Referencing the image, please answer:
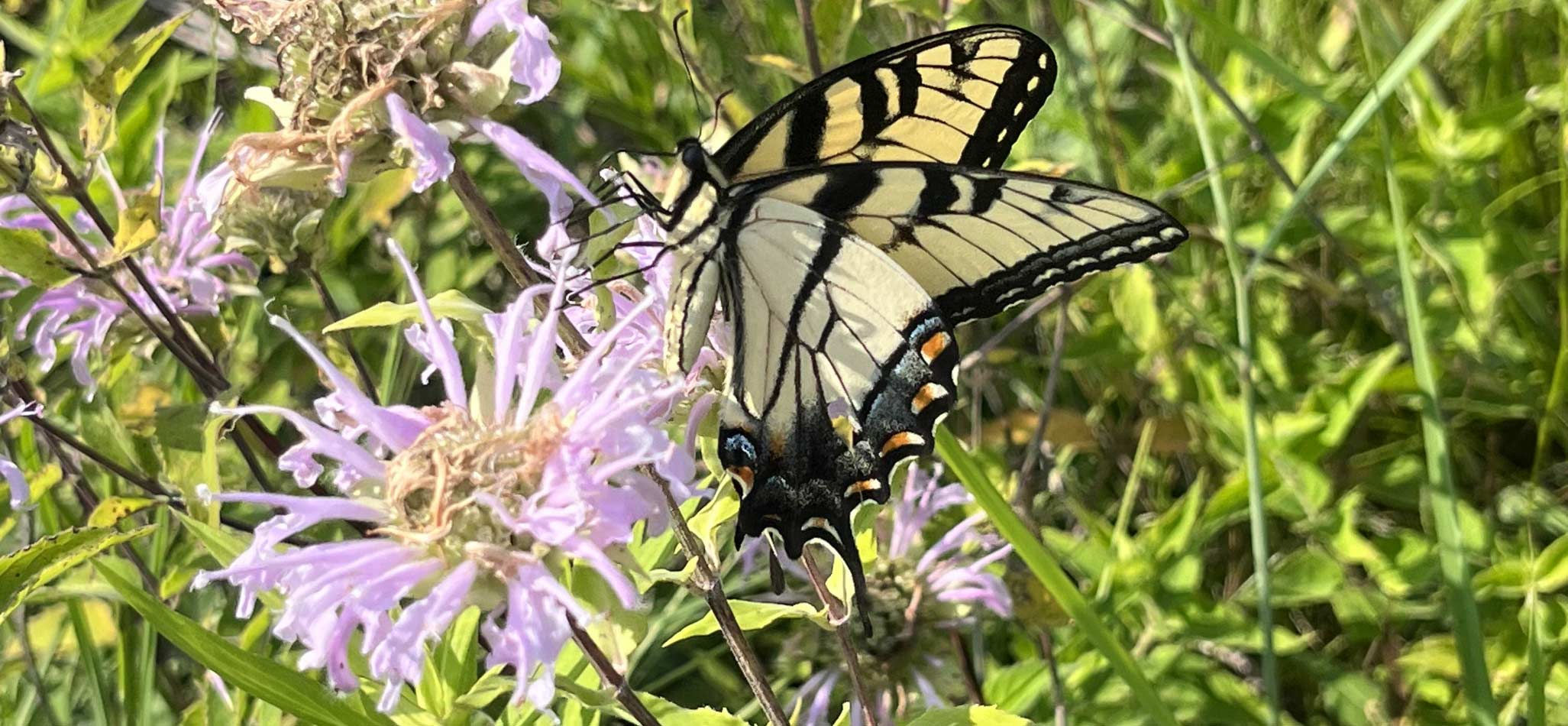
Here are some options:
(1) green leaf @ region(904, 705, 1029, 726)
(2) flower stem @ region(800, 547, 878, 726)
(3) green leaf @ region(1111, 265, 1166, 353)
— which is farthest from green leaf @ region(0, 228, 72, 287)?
(3) green leaf @ region(1111, 265, 1166, 353)

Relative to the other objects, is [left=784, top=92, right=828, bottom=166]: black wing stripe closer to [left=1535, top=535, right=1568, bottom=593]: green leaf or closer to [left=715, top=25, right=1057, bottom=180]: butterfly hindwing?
[left=715, top=25, right=1057, bottom=180]: butterfly hindwing

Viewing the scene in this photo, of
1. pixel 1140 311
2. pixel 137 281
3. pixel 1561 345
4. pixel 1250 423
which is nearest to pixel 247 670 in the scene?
pixel 137 281

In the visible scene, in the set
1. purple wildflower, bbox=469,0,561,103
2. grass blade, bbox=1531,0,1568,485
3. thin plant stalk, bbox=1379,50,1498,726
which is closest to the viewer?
purple wildflower, bbox=469,0,561,103

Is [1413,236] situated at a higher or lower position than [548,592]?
higher

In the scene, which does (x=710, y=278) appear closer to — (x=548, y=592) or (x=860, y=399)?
(x=860, y=399)

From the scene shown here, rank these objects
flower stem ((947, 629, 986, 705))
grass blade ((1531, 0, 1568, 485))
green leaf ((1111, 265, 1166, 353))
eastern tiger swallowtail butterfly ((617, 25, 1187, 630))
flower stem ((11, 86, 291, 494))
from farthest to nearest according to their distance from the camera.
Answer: green leaf ((1111, 265, 1166, 353)) → grass blade ((1531, 0, 1568, 485)) → flower stem ((947, 629, 986, 705)) → flower stem ((11, 86, 291, 494)) → eastern tiger swallowtail butterfly ((617, 25, 1187, 630))

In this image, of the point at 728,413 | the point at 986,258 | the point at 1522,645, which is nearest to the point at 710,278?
the point at 728,413

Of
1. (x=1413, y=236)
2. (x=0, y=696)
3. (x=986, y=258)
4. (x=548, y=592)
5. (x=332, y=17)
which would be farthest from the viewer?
(x=1413, y=236)
